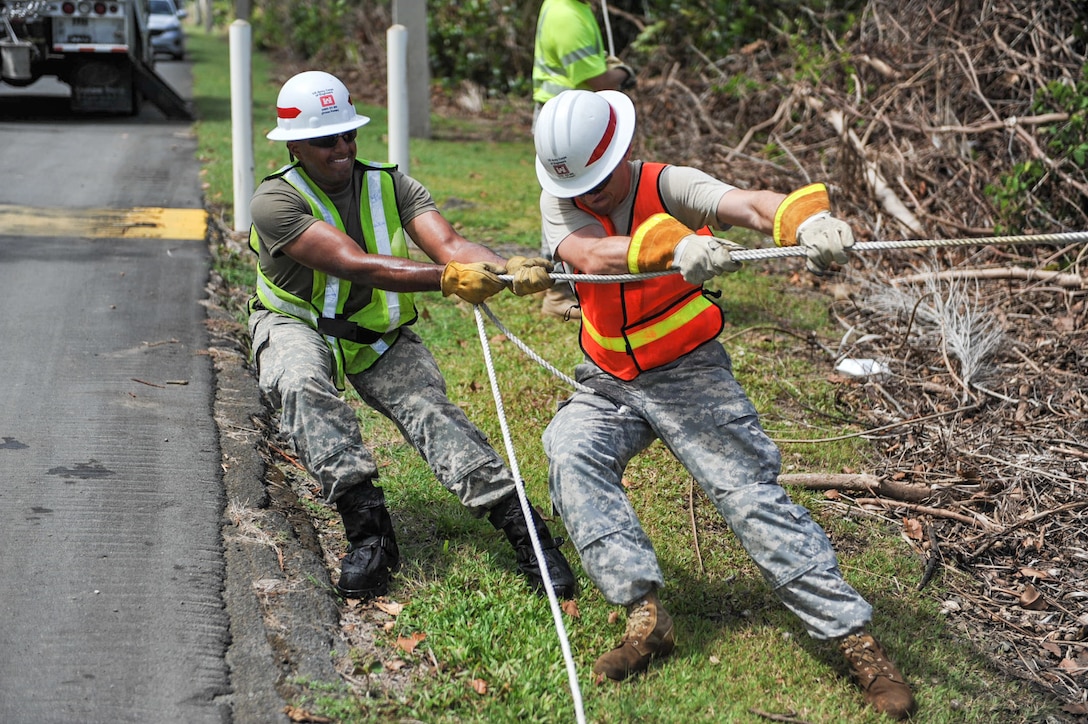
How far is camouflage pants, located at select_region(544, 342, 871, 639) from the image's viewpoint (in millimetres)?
3457

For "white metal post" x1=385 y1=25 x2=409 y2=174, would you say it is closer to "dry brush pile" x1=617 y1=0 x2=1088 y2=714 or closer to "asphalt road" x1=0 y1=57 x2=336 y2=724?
"asphalt road" x1=0 y1=57 x2=336 y2=724

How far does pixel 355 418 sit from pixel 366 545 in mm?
463

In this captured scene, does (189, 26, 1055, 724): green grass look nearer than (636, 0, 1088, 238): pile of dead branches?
Yes

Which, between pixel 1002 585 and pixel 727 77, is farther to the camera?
pixel 727 77

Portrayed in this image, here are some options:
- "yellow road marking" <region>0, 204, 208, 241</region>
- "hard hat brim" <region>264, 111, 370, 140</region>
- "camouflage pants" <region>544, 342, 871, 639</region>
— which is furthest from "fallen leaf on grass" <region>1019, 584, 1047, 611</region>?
"yellow road marking" <region>0, 204, 208, 241</region>

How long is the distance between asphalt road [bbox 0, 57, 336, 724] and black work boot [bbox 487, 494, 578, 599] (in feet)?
2.21

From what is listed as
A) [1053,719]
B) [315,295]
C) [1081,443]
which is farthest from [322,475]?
[1081,443]

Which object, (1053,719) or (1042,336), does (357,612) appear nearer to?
(1053,719)

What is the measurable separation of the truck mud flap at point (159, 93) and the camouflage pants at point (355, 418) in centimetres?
1125

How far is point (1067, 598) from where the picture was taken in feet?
13.5

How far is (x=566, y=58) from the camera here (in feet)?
22.1

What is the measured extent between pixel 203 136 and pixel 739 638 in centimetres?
1082

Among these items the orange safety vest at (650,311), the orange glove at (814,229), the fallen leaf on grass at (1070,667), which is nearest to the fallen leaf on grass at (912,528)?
the fallen leaf on grass at (1070,667)

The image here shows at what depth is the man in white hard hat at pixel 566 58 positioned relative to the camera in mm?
6711
